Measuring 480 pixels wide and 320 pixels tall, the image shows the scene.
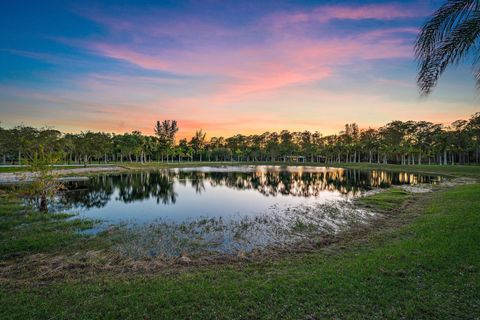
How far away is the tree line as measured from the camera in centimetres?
7512

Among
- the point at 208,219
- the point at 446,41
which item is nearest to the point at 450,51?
the point at 446,41

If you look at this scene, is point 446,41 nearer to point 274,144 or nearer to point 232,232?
point 232,232

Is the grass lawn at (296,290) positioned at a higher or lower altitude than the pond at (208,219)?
higher

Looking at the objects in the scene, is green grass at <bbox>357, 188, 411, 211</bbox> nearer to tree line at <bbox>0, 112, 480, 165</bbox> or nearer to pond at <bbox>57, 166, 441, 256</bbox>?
pond at <bbox>57, 166, 441, 256</bbox>

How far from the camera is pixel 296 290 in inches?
275

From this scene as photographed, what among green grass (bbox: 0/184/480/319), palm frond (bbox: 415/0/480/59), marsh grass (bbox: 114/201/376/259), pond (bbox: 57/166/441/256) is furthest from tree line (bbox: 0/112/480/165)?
palm frond (bbox: 415/0/480/59)

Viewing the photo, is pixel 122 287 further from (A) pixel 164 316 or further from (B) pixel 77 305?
(A) pixel 164 316

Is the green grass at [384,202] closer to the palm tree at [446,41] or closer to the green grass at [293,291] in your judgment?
the green grass at [293,291]

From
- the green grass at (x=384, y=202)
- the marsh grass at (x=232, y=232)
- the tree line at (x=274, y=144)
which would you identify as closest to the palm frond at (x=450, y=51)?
the marsh grass at (x=232, y=232)

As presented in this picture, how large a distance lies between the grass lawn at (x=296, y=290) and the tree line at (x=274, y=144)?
111 feet

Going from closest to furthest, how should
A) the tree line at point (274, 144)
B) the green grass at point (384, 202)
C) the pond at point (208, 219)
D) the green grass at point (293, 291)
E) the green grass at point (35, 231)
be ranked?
the green grass at point (293, 291)
the green grass at point (35, 231)
the pond at point (208, 219)
the green grass at point (384, 202)
the tree line at point (274, 144)

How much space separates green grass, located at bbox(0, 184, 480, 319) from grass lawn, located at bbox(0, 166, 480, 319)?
2 cm

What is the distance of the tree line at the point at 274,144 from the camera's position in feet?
246

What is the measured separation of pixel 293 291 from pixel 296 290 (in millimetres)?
108
